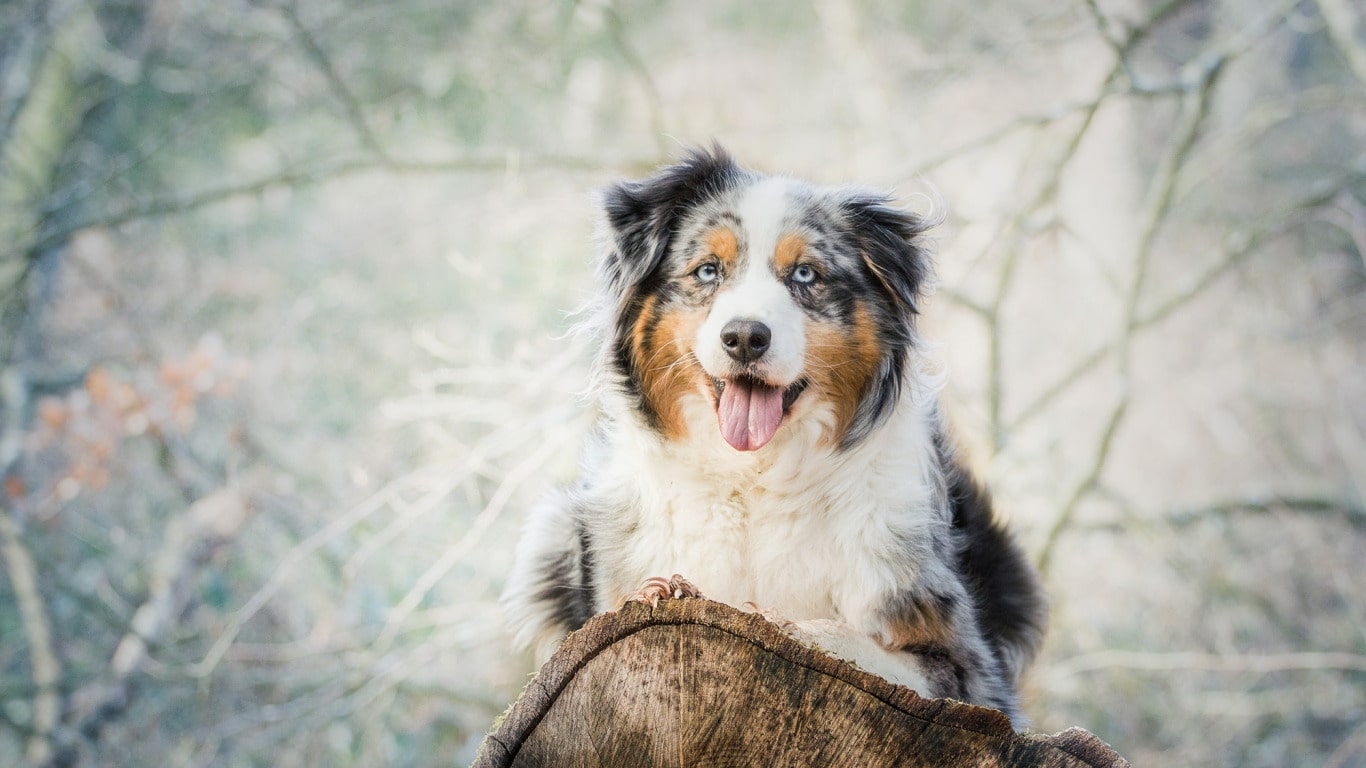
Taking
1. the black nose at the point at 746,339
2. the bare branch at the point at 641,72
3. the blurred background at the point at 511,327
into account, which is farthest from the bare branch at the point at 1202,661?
the black nose at the point at 746,339

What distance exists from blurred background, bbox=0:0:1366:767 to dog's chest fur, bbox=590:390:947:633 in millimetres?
2656

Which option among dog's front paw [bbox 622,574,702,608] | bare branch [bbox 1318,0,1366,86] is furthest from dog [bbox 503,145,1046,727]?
bare branch [bbox 1318,0,1366,86]

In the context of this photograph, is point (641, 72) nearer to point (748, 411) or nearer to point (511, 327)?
point (511, 327)

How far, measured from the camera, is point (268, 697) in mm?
7336

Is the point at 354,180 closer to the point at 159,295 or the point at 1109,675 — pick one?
the point at 159,295

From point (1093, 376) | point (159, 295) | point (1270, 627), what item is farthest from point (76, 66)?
point (1270, 627)

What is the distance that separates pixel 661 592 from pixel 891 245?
140 cm

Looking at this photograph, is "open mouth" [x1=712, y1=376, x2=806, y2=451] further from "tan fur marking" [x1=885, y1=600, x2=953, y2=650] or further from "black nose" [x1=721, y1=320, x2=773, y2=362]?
"tan fur marking" [x1=885, y1=600, x2=953, y2=650]

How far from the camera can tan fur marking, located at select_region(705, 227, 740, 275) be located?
277 cm

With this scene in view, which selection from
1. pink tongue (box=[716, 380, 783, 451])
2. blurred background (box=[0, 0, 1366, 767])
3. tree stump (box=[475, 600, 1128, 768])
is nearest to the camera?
tree stump (box=[475, 600, 1128, 768])

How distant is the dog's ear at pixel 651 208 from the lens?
115 inches

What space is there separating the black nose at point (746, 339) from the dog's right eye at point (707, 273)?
1.03 ft

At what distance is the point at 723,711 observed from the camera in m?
1.86

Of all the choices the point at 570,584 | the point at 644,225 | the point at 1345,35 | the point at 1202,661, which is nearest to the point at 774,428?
the point at 644,225
